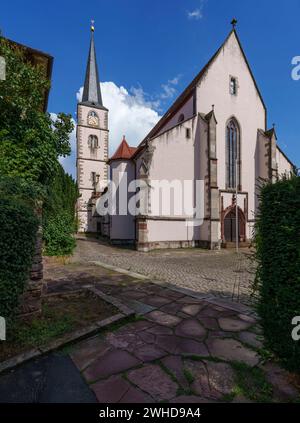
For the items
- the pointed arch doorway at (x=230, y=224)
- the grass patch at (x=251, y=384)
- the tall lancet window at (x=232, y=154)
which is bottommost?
the grass patch at (x=251, y=384)

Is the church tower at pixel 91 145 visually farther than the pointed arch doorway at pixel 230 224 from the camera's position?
Yes

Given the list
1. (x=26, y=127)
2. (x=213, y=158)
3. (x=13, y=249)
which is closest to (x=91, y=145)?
(x=213, y=158)

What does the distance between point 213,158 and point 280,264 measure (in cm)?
1625

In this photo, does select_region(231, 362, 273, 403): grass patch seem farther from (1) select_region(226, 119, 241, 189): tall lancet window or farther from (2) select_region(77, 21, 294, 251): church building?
(1) select_region(226, 119, 241, 189): tall lancet window

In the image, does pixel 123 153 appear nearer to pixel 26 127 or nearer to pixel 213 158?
pixel 213 158

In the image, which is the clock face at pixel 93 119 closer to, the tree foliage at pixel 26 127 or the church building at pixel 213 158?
the church building at pixel 213 158

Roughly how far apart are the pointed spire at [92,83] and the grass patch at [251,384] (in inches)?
1657

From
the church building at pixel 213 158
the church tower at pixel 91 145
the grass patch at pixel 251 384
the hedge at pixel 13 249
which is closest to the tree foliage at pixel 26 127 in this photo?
the hedge at pixel 13 249

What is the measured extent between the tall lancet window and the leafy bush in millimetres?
17899

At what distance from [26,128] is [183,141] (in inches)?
530

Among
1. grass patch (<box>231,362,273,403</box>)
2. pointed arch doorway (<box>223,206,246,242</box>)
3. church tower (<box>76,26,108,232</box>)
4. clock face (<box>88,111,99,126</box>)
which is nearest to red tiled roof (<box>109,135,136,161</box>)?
pointed arch doorway (<box>223,206,246,242</box>)

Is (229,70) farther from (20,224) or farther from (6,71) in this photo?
(20,224)

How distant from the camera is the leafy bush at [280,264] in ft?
7.40

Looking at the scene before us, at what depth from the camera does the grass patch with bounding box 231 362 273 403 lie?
7.27 feet
